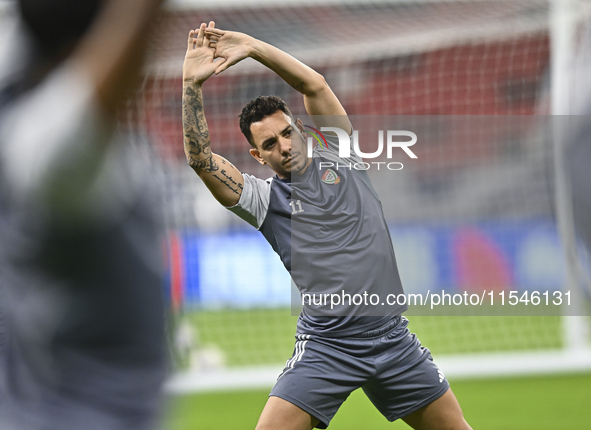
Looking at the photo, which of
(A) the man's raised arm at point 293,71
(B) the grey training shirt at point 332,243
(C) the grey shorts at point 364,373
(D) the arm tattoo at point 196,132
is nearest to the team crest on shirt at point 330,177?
(B) the grey training shirt at point 332,243

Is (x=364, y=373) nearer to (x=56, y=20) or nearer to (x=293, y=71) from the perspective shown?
(x=293, y=71)

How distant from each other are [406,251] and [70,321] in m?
6.36

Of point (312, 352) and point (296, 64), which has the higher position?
point (296, 64)

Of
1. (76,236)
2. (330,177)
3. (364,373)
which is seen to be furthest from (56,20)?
(330,177)

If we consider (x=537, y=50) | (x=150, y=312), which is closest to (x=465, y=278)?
(x=537, y=50)

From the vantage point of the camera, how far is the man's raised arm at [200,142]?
8.37 ft

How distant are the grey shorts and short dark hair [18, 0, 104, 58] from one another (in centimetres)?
198

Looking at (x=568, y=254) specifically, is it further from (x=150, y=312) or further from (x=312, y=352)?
(x=150, y=312)

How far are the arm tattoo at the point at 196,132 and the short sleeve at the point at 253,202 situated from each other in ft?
0.57

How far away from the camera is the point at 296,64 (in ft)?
9.30

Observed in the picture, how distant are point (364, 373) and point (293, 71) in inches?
53.9

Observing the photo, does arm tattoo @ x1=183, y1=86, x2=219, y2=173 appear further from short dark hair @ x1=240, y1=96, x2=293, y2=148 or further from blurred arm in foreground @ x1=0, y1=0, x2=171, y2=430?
blurred arm in foreground @ x1=0, y1=0, x2=171, y2=430

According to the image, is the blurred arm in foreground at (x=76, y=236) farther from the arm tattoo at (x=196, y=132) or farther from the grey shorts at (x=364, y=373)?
the arm tattoo at (x=196, y=132)

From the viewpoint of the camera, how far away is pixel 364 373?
2.56 metres
